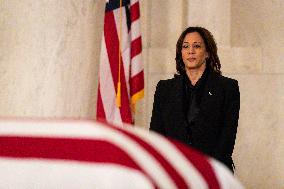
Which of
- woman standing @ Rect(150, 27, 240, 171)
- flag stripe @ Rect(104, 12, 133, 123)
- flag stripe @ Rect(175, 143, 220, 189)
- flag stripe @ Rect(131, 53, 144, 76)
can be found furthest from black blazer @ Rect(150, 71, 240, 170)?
flag stripe @ Rect(175, 143, 220, 189)

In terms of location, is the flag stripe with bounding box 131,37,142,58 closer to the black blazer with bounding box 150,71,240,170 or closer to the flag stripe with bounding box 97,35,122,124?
the flag stripe with bounding box 97,35,122,124

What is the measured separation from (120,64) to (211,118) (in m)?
0.98

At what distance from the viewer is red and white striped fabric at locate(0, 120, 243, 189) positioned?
2.19 feet

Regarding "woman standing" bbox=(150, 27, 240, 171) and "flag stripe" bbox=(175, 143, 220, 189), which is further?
"woman standing" bbox=(150, 27, 240, 171)

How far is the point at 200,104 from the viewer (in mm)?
2838

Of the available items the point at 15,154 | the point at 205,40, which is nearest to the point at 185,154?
the point at 15,154

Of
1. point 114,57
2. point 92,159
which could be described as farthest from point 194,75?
point 92,159

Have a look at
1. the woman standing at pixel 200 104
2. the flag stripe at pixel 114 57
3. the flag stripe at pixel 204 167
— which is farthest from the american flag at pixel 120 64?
the flag stripe at pixel 204 167

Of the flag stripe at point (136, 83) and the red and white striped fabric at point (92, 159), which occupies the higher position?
the red and white striped fabric at point (92, 159)

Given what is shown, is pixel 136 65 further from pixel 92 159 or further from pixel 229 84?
pixel 92 159

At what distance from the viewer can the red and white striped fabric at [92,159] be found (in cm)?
67

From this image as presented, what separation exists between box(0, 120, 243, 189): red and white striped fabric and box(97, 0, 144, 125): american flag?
258 centimetres

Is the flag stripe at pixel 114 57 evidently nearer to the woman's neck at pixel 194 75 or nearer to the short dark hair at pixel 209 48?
the short dark hair at pixel 209 48

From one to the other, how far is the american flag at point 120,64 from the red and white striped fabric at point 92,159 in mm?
2584
